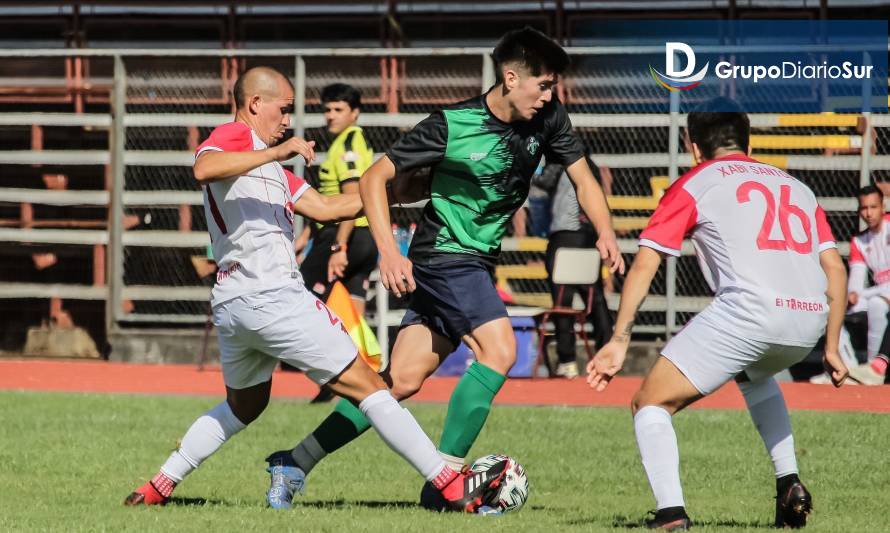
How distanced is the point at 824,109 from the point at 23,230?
8895 millimetres

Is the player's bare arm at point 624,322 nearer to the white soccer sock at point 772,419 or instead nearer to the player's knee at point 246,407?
the white soccer sock at point 772,419

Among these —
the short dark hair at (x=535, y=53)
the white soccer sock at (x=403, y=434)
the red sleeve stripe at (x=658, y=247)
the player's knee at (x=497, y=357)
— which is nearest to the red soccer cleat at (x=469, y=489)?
the white soccer sock at (x=403, y=434)

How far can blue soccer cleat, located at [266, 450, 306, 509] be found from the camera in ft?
21.7

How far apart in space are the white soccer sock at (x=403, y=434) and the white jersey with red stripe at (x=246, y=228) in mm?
659

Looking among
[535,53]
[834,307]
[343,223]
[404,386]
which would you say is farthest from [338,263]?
[834,307]

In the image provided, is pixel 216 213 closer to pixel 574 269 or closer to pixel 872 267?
pixel 574 269

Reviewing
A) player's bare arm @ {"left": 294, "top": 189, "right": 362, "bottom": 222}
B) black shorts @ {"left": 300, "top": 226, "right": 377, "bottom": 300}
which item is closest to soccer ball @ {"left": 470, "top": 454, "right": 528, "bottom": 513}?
player's bare arm @ {"left": 294, "top": 189, "right": 362, "bottom": 222}

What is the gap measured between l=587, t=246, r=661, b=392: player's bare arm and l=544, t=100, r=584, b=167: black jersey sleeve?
135 centimetres

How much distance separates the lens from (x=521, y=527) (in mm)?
5957

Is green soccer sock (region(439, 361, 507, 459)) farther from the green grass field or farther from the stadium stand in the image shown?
the stadium stand

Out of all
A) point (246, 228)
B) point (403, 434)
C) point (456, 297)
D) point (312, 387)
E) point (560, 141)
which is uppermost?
point (560, 141)

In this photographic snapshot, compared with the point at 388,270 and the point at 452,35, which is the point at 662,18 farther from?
the point at 388,270

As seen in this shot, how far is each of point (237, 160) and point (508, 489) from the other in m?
1.89

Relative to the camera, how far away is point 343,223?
1101cm
